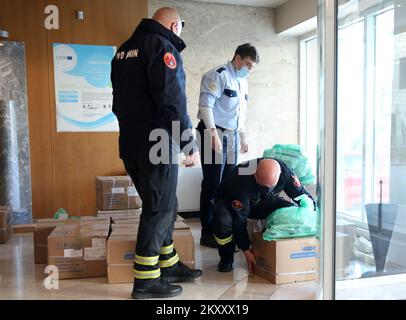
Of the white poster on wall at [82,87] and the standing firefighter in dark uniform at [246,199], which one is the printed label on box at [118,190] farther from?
the standing firefighter in dark uniform at [246,199]

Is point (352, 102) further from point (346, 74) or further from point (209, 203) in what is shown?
point (209, 203)

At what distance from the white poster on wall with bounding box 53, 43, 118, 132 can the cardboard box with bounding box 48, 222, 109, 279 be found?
69.9 inches

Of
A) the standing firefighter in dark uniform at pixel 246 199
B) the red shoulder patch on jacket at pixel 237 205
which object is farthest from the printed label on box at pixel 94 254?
the red shoulder patch on jacket at pixel 237 205

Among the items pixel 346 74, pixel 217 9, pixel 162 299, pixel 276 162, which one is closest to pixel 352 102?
pixel 346 74

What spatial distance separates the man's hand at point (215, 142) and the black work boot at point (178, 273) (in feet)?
2.75

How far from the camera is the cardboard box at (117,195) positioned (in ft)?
12.2

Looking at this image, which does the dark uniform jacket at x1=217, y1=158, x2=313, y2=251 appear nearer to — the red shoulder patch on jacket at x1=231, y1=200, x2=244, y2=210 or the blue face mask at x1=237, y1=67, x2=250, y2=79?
the red shoulder patch on jacket at x1=231, y1=200, x2=244, y2=210

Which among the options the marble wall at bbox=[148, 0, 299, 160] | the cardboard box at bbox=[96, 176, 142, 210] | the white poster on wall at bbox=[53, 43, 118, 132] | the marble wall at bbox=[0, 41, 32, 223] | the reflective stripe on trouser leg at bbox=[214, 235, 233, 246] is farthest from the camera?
the marble wall at bbox=[148, 0, 299, 160]

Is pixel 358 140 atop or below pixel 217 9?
below

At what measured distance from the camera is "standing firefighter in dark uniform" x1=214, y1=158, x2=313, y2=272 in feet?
8.09

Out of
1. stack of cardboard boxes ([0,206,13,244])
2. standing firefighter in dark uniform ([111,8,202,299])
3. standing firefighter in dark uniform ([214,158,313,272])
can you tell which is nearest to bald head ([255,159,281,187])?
standing firefighter in dark uniform ([214,158,313,272])
